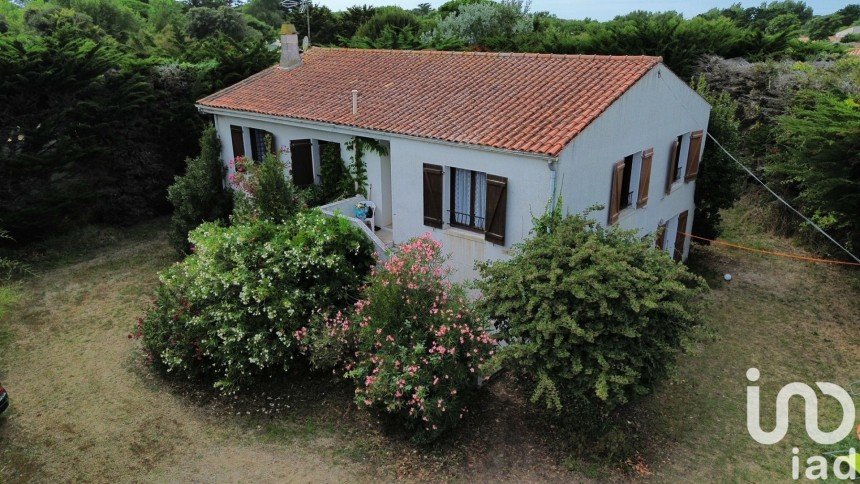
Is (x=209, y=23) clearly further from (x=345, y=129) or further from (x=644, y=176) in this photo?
(x=644, y=176)

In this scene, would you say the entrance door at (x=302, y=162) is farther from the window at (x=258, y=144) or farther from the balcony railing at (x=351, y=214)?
the balcony railing at (x=351, y=214)

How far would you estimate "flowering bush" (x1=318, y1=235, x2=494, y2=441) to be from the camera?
9.44 m

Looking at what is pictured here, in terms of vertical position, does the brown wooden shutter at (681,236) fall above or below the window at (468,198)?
below

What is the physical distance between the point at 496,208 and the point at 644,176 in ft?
15.0

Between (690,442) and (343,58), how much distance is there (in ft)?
51.0

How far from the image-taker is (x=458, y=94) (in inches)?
573

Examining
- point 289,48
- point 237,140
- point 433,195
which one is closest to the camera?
A: point 433,195

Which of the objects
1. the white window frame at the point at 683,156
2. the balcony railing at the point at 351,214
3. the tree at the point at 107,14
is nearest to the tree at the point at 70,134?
the balcony railing at the point at 351,214

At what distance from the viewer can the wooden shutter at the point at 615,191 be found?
512 inches

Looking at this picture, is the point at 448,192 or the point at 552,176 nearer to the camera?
the point at 552,176

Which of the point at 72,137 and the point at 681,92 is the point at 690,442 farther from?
the point at 72,137

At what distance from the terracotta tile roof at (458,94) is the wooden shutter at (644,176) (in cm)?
213

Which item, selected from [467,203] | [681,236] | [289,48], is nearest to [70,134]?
[289,48]

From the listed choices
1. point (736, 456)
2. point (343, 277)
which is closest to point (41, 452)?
point (343, 277)
